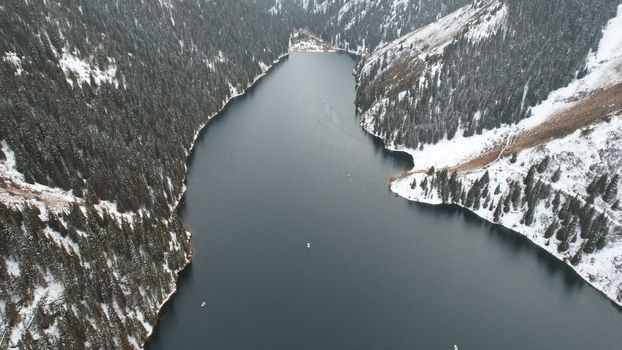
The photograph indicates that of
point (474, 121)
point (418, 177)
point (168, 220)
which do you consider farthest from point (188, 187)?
point (474, 121)

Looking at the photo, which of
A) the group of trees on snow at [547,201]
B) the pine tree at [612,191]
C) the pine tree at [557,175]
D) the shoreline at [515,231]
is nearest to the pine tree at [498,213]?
the group of trees on snow at [547,201]

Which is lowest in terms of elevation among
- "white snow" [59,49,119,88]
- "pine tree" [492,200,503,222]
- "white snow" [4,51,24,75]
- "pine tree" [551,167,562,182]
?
"pine tree" [492,200,503,222]

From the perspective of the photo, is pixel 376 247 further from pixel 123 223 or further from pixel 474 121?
pixel 474 121

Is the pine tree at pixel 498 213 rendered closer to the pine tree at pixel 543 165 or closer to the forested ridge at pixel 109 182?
the forested ridge at pixel 109 182

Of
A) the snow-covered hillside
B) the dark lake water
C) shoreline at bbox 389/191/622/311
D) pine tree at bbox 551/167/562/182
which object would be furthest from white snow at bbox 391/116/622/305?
the dark lake water

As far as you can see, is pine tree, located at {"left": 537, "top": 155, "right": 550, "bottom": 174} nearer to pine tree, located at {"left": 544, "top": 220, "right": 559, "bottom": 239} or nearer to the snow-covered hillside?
the snow-covered hillside

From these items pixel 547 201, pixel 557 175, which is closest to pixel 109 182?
pixel 547 201
